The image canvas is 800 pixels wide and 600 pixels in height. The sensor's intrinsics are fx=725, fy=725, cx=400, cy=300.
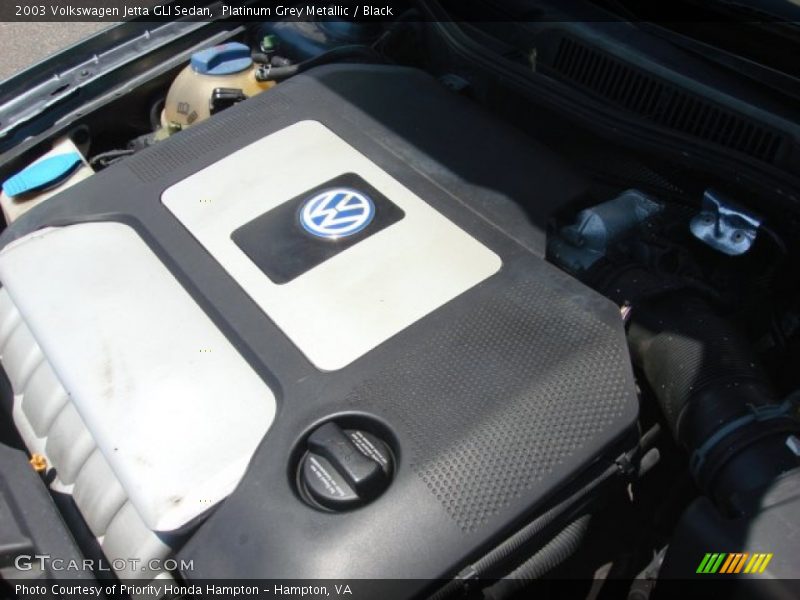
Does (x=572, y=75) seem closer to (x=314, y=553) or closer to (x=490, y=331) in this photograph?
(x=490, y=331)

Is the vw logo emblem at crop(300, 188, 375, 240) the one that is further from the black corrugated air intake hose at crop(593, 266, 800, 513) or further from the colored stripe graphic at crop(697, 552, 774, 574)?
the colored stripe graphic at crop(697, 552, 774, 574)

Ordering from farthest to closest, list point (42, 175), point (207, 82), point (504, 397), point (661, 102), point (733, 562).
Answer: point (207, 82)
point (42, 175)
point (661, 102)
point (504, 397)
point (733, 562)

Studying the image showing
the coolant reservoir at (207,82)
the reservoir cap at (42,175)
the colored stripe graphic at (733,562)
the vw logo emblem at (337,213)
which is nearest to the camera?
the colored stripe graphic at (733,562)

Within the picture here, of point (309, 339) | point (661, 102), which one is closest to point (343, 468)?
point (309, 339)

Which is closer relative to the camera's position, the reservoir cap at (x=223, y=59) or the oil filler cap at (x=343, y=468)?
the oil filler cap at (x=343, y=468)

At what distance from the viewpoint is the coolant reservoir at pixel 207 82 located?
5.19 feet

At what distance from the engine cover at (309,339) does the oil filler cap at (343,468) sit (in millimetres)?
16

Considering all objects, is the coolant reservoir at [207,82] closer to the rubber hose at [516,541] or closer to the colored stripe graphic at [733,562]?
the rubber hose at [516,541]

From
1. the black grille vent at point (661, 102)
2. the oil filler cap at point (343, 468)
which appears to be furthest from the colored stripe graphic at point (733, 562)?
the black grille vent at point (661, 102)

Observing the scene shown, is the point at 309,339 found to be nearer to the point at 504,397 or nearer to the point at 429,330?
the point at 429,330

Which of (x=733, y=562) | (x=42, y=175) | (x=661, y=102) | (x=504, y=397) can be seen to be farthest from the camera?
(x=42, y=175)

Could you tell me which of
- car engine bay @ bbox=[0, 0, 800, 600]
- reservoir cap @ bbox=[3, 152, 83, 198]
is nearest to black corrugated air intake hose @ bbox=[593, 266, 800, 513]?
→ car engine bay @ bbox=[0, 0, 800, 600]

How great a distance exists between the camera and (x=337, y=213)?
116 cm

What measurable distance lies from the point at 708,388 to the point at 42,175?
126 centimetres
